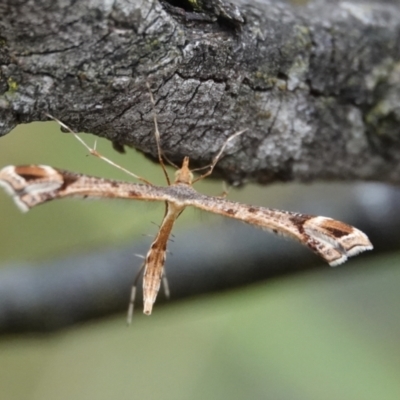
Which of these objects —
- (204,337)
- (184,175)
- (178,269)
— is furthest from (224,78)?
(204,337)

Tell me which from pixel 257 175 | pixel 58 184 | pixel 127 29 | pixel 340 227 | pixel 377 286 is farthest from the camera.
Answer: pixel 377 286

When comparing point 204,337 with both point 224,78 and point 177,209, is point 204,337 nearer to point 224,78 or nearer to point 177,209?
point 177,209

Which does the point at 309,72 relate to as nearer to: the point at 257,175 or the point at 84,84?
the point at 257,175

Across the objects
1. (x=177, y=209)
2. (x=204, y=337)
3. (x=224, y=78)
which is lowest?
(x=204, y=337)

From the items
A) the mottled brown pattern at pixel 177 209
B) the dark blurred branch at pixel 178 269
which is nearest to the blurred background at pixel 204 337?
the dark blurred branch at pixel 178 269

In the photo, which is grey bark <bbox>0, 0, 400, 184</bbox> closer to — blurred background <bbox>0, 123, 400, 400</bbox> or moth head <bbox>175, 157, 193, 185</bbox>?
moth head <bbox>175, 157, 193, 185</bbox>

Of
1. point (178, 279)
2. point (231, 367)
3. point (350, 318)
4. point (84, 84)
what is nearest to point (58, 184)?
point (84, 84)

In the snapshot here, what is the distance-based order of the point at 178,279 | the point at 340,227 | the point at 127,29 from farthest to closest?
the point at 178,279, the point at 340,227, the point at 127,29
